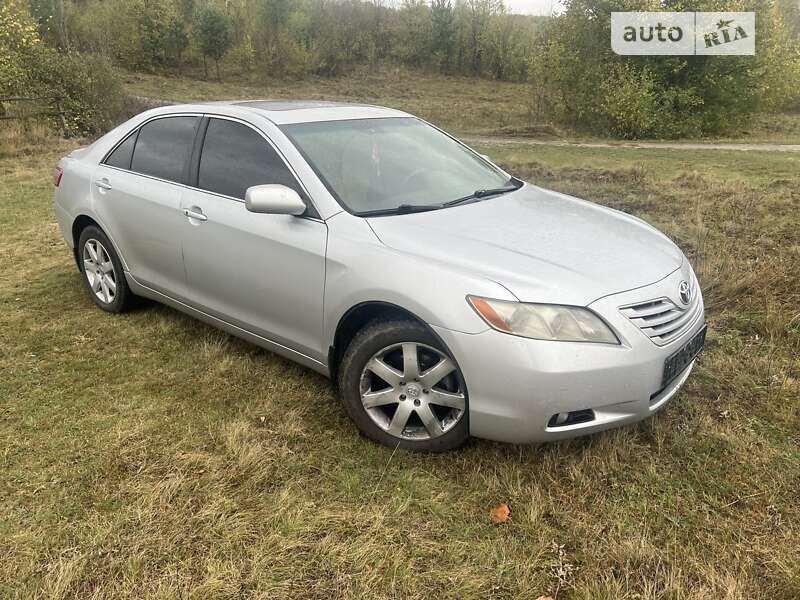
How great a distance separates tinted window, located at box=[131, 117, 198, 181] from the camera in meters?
3.86

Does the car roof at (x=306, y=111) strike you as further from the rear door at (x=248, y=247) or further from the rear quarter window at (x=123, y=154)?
the rear quarter window at (x=123, y=154)

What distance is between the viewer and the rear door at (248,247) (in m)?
3.09

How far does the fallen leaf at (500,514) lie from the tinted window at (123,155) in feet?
11.0

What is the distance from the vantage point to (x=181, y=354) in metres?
4.00

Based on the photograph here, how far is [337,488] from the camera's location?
270cm

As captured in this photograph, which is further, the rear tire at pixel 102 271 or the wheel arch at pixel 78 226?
the wheel arch at pixel 78 226

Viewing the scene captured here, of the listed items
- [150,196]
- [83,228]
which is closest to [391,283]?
[150,196]

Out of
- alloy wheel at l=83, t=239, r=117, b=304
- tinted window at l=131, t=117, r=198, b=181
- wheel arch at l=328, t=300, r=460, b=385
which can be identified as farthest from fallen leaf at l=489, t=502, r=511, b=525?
alloy wheel at l=83, t=239, r=117, b=304

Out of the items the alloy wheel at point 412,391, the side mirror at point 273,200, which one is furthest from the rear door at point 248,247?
the alloy wheel at point 412,391

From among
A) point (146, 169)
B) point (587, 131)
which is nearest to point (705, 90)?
point (587, 131)

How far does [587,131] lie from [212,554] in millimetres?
25445

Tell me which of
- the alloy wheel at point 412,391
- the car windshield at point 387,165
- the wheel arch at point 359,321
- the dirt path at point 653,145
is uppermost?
the dirt path at point 653,145

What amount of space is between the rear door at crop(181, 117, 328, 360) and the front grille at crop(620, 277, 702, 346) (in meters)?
1.45

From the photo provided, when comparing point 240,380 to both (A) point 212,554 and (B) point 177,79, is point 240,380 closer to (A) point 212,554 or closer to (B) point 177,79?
(A) point 212,554
